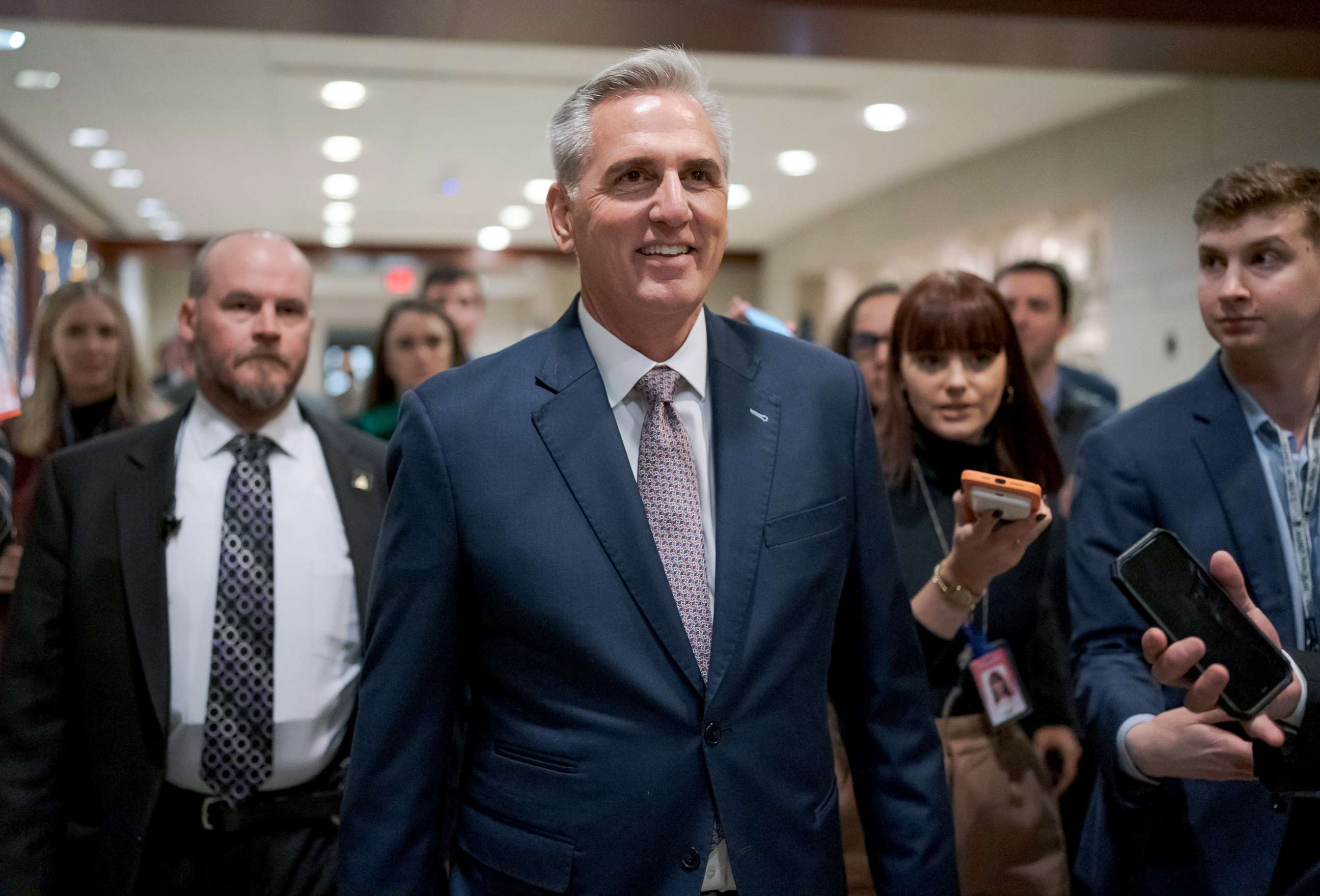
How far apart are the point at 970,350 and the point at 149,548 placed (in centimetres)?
173

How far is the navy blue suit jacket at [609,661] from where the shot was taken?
147cm

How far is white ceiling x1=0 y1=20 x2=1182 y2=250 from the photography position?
6.11 m

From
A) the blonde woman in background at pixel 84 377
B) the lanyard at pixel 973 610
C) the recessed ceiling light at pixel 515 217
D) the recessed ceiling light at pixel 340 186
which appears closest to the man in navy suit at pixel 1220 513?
the lanyard at pixel 973 610

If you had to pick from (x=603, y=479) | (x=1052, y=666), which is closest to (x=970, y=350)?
(x=1052, y=666)

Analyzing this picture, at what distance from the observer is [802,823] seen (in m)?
1.55

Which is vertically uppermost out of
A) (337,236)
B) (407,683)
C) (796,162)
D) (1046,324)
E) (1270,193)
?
(337,236)

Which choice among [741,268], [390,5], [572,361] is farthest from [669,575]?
[741,268]

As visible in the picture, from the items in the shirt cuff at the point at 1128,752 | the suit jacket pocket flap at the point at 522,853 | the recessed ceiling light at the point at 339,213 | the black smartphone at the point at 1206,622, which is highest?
the recessed ceiling light at the point at 339,213

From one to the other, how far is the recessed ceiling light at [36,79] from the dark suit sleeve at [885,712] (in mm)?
6230

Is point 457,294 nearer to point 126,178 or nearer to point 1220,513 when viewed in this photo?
point 1220,513

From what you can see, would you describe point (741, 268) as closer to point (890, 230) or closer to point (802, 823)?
point (890, 230)

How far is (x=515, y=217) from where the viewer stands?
39.2 ft

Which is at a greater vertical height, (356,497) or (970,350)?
(970,350)

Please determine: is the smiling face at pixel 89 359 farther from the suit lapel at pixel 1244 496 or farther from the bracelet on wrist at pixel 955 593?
the suit lapel at pixel 1244 496
